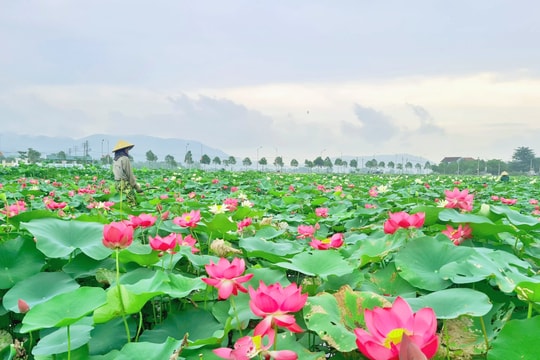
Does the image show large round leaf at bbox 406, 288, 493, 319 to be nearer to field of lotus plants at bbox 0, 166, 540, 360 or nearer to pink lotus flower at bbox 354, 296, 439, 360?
field of lotus plants at bbox 0, 166, 540, 360

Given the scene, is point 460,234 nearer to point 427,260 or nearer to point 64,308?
point 427,260

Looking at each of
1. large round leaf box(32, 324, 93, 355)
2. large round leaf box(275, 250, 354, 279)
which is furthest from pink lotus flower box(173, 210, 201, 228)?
large round leaf box(32, 324, 93, 355)

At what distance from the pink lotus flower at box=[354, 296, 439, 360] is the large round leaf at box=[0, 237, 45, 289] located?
3.52ft

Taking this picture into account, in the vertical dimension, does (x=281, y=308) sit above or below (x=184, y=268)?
above

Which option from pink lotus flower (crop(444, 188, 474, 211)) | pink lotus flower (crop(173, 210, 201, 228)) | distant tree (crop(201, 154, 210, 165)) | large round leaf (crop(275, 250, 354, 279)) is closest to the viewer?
large round leaf (crop(275, 250, 354, 279))

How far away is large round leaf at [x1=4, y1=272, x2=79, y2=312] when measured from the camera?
1161 mm

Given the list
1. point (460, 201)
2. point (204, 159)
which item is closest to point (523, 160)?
point (204, 159)

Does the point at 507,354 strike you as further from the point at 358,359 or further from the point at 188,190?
the point at 188,190

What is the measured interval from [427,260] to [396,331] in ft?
2.03

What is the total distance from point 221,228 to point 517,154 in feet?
312

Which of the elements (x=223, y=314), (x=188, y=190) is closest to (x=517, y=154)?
(x=188, y=190)

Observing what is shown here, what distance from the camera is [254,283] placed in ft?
3.69

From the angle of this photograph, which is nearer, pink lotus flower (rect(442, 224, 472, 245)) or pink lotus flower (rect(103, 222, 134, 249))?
pink lotus flower (rect(103, 222, 134, 249))

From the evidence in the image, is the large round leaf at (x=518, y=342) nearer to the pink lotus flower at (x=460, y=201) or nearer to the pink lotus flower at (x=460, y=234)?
the pink lotus flower at (x=460, y=234)
